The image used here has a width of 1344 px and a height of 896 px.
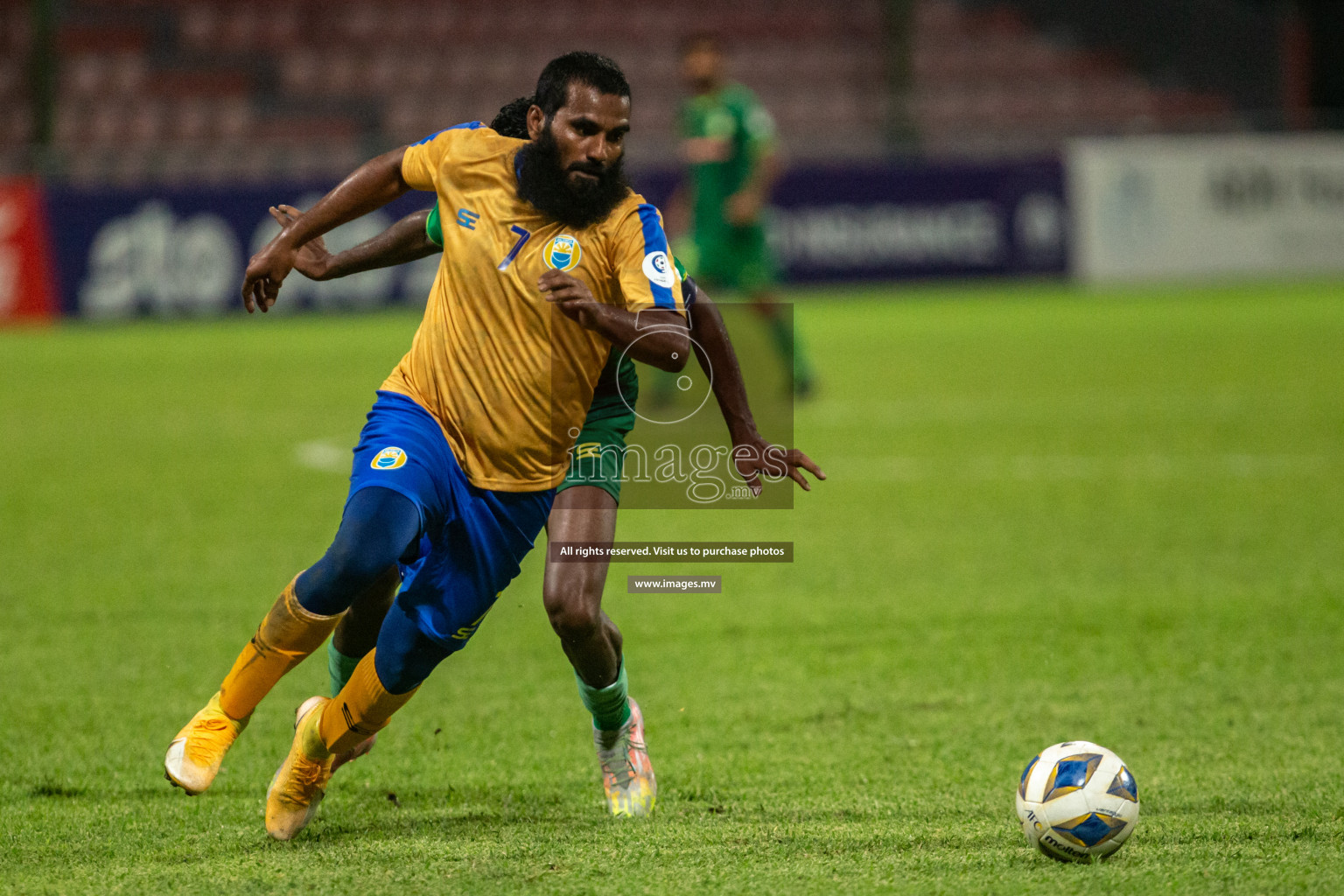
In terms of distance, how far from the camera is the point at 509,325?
3.96 metres

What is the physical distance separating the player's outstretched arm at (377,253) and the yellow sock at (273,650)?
0.85 meters

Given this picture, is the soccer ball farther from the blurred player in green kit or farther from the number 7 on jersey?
the blurred player in green kit

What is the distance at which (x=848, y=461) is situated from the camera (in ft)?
33.4

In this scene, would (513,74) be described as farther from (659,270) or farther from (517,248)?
(659,270)

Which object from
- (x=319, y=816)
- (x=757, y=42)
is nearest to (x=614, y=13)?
(x=757, y=42)

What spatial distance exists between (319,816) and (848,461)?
6481mm

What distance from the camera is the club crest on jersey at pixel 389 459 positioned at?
3834 millimetres

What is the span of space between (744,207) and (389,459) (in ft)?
27.9

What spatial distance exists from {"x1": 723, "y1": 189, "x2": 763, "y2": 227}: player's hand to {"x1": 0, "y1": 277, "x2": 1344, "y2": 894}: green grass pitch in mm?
1526

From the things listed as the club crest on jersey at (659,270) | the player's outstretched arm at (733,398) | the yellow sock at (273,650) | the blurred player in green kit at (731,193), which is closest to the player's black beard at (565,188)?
the club crest on jersey at (659,270)

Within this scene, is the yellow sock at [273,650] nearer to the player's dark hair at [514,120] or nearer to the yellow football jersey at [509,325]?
the yellow football jersey at [509,325]

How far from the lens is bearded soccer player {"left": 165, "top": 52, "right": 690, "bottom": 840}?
3840 mm

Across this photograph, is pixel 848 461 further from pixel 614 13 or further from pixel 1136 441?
pixel 614 13

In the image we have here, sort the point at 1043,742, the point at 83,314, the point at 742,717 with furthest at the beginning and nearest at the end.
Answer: the point at 83,314 → the point at 742,717 → the point at 1043,742
